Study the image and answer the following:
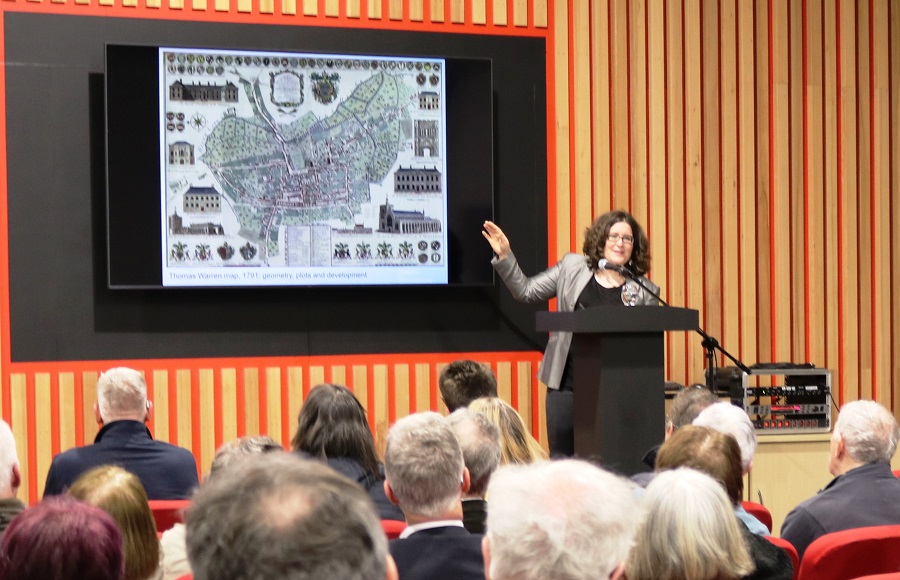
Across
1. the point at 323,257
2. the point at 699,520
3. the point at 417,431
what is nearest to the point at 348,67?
the point at 323,257

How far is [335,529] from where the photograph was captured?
112cm

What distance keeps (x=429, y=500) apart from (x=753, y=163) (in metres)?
5.06

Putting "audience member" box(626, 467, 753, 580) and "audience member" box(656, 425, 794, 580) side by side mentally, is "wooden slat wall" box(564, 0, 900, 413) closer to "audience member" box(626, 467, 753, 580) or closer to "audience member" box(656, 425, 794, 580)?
"audience member" box(656, 425, 794, 580)

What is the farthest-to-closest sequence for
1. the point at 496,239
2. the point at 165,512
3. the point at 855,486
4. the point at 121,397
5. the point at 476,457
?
the point at 496,239
the point at 121,397
the point at 855,486
the point at 165,512
the point at 476,457

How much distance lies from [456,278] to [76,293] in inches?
84.4

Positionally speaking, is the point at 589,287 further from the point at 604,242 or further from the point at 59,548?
the point at 59,548

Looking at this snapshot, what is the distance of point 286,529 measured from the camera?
1.11 m

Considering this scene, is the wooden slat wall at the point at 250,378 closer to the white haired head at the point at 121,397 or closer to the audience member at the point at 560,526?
the white haired head at the point at 121,397

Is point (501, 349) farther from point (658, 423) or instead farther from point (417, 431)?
point (417, 431)

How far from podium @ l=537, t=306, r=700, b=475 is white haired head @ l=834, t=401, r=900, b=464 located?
769 mm

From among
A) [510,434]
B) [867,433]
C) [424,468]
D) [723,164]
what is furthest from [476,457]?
[723,164]

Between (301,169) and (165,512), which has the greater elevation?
(301,169)

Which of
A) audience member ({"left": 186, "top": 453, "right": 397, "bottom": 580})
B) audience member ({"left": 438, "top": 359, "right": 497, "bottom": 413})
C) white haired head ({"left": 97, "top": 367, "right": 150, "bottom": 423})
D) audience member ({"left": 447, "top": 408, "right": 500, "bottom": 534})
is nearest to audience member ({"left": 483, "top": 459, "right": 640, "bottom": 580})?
audience member ({"left": 186, "top": 453, "right": 397, "bottom": 580})

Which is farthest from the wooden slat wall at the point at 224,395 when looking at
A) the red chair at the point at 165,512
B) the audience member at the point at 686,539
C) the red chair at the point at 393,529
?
the audience member at the point at 686,539
